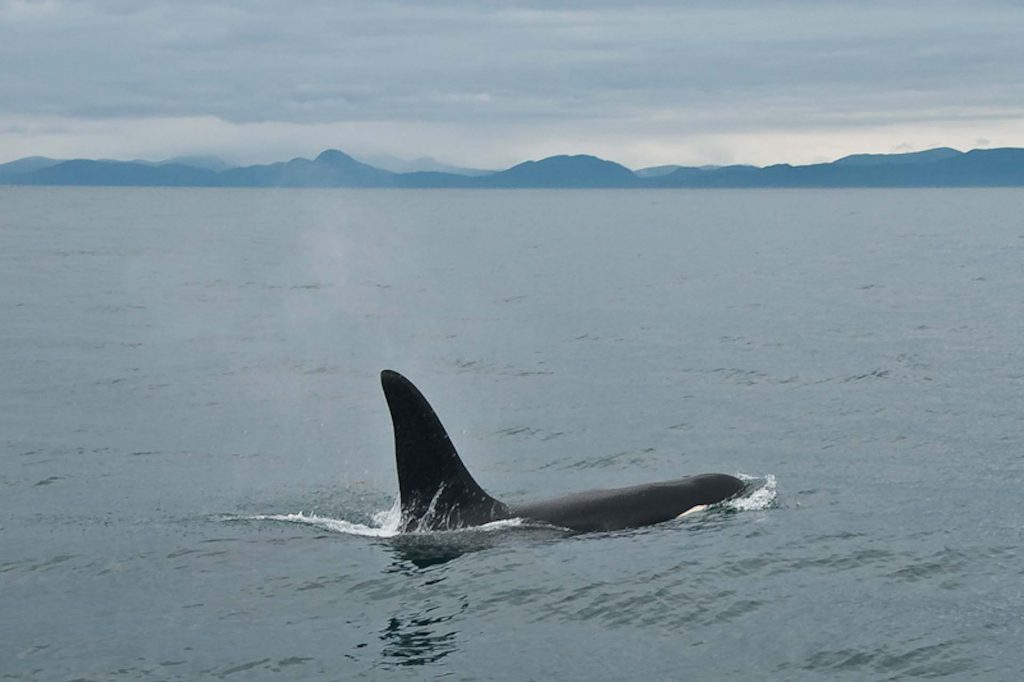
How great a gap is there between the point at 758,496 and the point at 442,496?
20.3ft

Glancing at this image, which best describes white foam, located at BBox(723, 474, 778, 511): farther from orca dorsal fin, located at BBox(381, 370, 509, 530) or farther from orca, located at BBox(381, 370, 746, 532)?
orca dorsal fin, located at BBox(381, 370, 509, 530)

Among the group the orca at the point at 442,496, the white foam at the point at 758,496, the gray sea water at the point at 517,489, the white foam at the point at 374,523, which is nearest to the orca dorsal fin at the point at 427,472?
the orca at the point at 442,496

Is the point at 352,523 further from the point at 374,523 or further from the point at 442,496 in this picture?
the point at 442,496

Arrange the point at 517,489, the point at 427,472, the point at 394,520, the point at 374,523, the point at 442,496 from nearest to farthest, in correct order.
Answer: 1. the point at 427,472
2. the point at 442,496
3. the point at 394,520
4. the point at 374,523
5. the point at 517,489

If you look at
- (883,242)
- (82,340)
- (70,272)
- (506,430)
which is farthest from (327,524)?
(883,242)

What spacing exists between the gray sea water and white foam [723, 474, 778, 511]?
0.17 meters

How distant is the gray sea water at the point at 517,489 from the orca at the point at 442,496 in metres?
0.47

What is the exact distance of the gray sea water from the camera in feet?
60.2

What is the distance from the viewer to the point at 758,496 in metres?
25.8

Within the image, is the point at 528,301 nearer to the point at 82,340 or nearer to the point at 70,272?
the point at 82,340

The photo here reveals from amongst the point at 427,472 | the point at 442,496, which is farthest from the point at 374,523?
the point at 427,472

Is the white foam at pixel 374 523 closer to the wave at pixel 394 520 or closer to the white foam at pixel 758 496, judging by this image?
the wave at pixel 394 520

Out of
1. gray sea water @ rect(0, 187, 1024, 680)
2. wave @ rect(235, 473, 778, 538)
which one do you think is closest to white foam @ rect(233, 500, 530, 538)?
wave @ rect(235, 473, 778, 538)

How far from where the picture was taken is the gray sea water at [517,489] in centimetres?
1836
